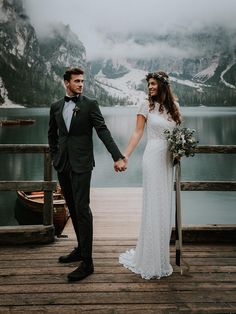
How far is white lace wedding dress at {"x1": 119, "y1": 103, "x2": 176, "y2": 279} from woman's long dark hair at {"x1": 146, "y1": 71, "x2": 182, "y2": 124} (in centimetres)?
5

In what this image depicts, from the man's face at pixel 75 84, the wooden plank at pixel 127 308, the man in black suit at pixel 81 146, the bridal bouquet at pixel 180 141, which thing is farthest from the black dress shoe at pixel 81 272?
the man's face at pixel 75 84

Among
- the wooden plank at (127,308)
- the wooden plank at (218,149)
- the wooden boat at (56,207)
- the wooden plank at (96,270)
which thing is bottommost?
the wooden boat at (56,207)

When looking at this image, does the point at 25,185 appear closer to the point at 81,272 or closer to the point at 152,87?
the point at 81,272

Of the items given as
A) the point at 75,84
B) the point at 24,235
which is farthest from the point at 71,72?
the point at 24,235

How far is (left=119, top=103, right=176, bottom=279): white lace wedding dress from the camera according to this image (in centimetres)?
362

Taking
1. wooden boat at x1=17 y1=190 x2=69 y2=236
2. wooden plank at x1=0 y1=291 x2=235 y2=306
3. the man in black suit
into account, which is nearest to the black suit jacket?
the man in black suit

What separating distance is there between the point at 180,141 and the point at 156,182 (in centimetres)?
45

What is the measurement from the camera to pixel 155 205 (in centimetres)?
367

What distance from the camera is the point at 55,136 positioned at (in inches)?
157

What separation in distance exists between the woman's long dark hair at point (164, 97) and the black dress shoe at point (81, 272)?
1583 mm

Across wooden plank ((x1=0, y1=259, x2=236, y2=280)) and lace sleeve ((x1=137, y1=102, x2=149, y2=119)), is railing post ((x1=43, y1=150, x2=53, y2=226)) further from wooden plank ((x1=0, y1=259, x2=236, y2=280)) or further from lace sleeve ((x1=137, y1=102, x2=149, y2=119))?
lace sleeve ((x1=137, y1=102, x2=149, y2=119))

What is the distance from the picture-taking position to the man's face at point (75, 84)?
3.53 meters

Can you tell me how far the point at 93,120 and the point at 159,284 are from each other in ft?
5.14

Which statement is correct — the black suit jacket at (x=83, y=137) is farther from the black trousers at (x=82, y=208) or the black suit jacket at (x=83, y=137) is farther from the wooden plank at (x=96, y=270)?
the wooden plank at (x=96, y=270)
